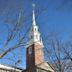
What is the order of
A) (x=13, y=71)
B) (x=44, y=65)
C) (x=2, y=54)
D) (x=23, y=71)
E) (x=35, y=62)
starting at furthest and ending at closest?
(x=35, y=62), (x=44, y=65), (x=23, y=71), (x=13, y=71), (x=2, y=54)

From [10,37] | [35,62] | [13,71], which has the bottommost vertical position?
[10,37]

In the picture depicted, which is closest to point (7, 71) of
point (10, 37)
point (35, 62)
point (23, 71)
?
point (23, 71)

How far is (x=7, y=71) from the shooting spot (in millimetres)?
44719

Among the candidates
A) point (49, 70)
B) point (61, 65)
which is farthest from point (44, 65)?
point (61, 65)

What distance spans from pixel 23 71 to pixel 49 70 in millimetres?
5206

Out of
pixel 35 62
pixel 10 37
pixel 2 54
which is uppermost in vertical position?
pixel 35 62

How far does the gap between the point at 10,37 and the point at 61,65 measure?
12436 millimetres

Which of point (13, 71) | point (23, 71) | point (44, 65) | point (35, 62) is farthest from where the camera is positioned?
point (35, 62)

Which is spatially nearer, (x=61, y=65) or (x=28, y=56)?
(x=61, y=65)

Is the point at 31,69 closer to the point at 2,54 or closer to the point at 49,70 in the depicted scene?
the point at 49,70

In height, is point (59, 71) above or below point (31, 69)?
below

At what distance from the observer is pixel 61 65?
28.9 meters

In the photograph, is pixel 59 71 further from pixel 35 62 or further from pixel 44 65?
pixel 35 62

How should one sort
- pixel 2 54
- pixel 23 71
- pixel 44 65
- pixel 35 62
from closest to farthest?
pixel 2 54 < pixel 23 71 < pixel 44 65 < pixel 35 62
